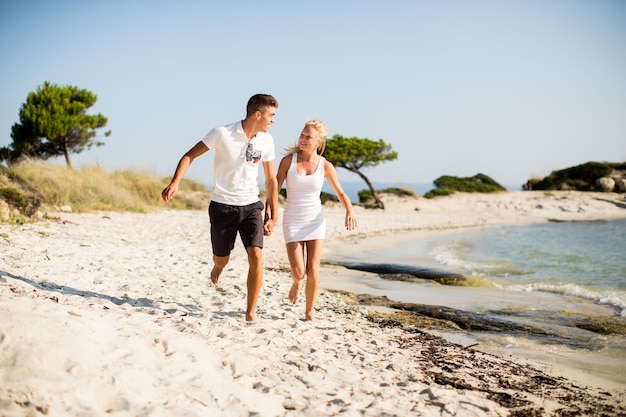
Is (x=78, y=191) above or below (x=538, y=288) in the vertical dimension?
above

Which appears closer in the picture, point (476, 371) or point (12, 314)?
point (12, 314)

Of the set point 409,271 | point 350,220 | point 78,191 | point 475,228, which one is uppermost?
→ point 78,191

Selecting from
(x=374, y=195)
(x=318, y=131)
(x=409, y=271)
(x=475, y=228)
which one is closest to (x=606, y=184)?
(x=374, y=195)

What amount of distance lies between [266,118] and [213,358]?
7.19ft

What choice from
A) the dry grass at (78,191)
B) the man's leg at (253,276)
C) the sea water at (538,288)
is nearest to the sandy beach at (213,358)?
the man's leg at (253,276)

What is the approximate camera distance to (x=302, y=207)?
525cm

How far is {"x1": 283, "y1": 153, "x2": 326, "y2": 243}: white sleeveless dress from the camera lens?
5.22m

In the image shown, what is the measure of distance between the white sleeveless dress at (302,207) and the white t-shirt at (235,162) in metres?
0.40

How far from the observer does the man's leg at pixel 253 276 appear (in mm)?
4925

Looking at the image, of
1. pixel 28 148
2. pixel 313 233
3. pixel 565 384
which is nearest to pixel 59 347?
→ pixel 313 233

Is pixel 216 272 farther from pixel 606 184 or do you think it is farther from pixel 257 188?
pixel 606 184

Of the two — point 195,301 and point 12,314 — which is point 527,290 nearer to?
point 195,301

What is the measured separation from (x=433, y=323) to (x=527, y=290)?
3.66 m

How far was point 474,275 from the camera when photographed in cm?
1018
